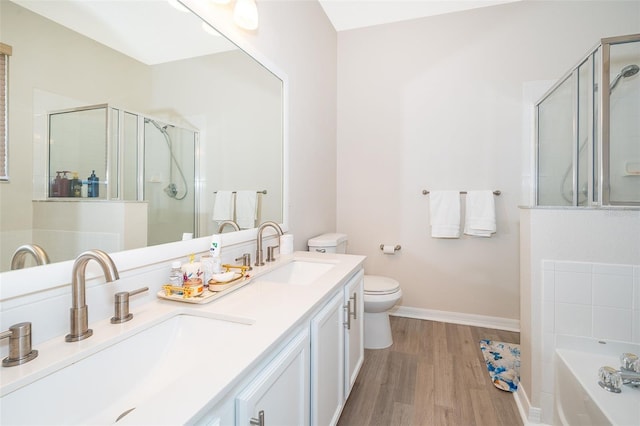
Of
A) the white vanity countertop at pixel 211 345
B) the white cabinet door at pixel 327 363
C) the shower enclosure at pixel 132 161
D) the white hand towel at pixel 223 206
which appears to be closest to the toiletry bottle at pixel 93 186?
the shower enclosure at pixel 132 161

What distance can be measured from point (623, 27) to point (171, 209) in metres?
3.30

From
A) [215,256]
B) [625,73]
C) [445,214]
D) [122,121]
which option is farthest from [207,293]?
[625,73]

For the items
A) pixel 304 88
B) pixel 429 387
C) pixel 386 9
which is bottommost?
pixel 429 387

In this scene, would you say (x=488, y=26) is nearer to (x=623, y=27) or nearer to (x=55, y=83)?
(x=623, y=27)

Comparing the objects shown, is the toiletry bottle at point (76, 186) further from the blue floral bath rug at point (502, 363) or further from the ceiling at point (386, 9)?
the ceiling at point (386, 9)

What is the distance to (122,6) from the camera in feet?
3.14

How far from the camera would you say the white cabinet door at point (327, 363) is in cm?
109

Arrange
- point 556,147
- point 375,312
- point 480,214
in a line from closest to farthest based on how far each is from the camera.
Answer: point 556,147, point 375,312, point 480,214

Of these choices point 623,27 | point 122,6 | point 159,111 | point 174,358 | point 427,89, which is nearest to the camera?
point 174,358

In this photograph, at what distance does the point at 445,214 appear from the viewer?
2596 millimetres

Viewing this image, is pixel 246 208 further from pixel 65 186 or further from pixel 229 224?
pixel 65 186

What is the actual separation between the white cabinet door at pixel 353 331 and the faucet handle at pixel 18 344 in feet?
3.59

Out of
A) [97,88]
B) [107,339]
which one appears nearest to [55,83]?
[97,88]

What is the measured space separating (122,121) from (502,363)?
2.48 m
